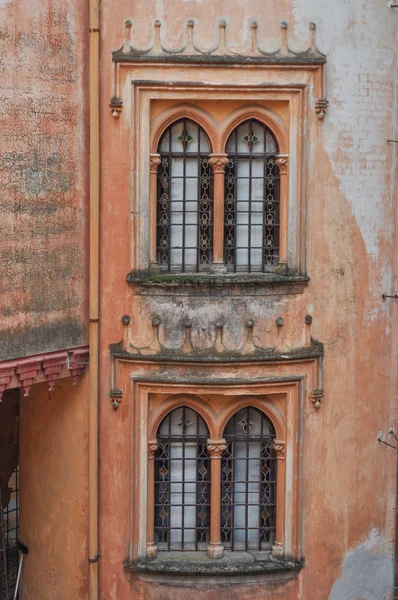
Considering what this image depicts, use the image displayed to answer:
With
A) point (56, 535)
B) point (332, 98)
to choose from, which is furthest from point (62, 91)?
point (56, 535)

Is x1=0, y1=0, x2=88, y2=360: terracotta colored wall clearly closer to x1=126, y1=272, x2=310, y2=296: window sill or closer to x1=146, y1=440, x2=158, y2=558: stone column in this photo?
x1=126, y1=272, x2=310, y2=296: window sill

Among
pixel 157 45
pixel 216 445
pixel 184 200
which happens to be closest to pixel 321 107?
pixel 184 200

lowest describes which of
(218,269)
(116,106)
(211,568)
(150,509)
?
(211,568)

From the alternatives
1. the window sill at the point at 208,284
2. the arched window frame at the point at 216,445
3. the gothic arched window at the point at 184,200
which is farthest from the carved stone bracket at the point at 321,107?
the arched window frame at the point at 216,445

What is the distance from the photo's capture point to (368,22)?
14.7 meters

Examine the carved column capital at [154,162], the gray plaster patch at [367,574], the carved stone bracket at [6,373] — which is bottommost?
the gray plaster patch at [367,574]

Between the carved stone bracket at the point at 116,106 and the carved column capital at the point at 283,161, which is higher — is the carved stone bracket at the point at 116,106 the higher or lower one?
the higher one

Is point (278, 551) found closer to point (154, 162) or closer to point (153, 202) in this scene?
point (153, 202)

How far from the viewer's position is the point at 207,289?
1444cm

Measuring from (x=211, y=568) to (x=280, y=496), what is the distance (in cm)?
141

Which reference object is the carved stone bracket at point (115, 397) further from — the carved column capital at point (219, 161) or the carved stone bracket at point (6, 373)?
the carved column capital at point (219, 161)

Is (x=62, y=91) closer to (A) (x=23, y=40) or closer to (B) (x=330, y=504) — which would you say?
(A) (x=23, y=40)

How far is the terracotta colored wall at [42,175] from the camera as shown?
43.9ft

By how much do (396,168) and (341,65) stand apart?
1.77 metres
